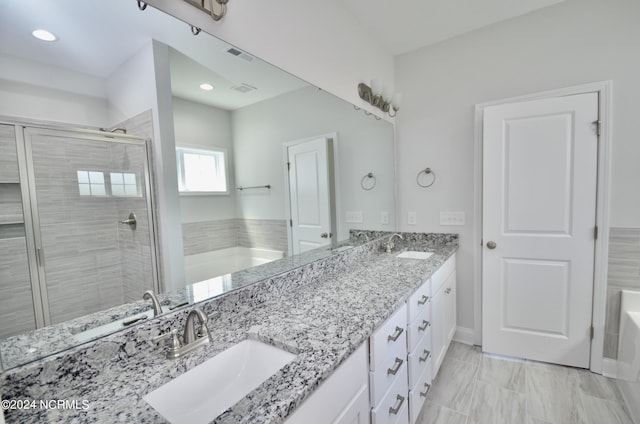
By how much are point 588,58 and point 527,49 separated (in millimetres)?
387

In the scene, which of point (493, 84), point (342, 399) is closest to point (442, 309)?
point (342, 399)

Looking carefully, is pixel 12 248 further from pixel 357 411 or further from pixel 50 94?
pixel 357 411

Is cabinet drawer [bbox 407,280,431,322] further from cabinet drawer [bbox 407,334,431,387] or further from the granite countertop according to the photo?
cabinet drawer [bbox 407,334,431,387]

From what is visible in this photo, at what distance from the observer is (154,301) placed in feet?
3.12

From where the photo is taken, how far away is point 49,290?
0.76 m

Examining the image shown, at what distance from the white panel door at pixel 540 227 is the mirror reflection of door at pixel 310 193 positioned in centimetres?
132

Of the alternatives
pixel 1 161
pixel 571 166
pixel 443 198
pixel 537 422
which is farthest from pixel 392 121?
pixel 1 161

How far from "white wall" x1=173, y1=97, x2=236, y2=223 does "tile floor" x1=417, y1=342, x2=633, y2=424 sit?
1706 mm

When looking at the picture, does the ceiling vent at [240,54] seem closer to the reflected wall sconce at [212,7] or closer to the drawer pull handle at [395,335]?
the reflected wall sconce at [212,7]

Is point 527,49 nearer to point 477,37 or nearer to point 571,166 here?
point 477,37

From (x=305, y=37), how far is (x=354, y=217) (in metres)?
1.30

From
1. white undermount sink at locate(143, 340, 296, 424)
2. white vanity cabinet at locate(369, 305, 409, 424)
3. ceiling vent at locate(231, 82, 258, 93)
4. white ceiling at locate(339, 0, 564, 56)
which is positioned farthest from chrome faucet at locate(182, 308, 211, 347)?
white ceiling at locate(339, 0, 564, 56)

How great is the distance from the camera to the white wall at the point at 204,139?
3.56ft

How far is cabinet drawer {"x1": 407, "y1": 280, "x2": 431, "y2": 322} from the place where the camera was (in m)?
1.48
